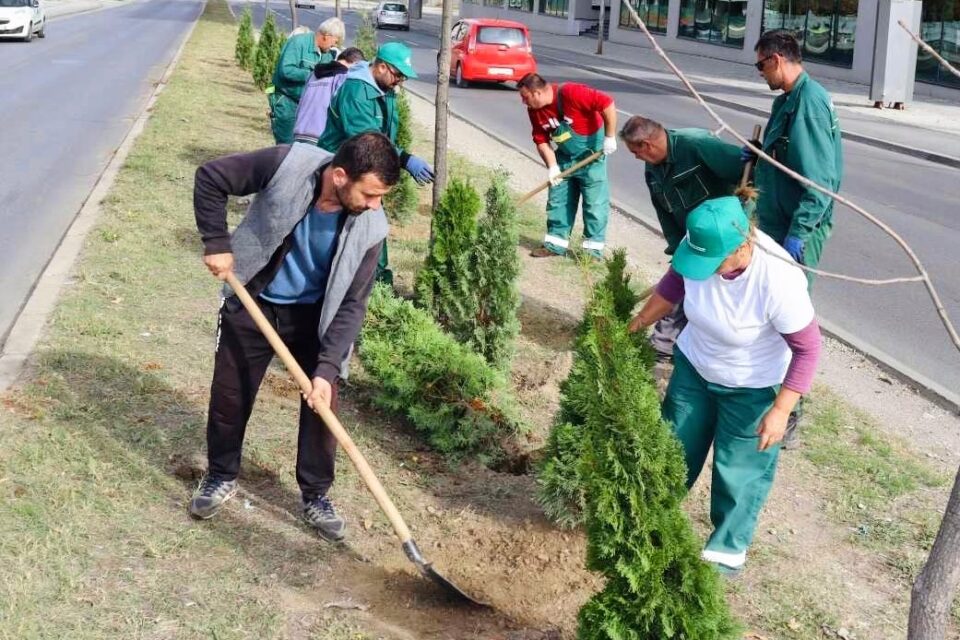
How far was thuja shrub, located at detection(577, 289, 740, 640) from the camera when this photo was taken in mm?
3377

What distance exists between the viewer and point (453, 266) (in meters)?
6.46

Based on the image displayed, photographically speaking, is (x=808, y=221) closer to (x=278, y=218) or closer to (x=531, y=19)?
(x=278, y=218)

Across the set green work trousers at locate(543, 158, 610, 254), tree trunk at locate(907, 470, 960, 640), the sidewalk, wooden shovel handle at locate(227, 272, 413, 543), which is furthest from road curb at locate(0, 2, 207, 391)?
the sidewalk

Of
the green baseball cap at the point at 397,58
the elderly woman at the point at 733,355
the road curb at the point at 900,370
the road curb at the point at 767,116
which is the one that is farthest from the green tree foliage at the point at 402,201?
the road curb at the point at 767,116

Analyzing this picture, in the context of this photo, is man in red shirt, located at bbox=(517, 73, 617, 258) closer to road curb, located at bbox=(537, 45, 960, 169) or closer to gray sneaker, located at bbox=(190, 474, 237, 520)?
gray sneaker, located at bbox=(190, 474, 237, 520)

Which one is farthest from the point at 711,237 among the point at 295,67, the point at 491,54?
the point at 491,54

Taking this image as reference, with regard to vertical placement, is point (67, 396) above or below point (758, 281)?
below

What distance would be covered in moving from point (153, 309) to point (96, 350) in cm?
95

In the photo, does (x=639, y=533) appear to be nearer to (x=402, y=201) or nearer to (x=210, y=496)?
(x=210, y=496)

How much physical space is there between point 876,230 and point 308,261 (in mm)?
8549

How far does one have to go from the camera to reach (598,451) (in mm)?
3607

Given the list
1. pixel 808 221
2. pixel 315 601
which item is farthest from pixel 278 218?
pixel 808 221

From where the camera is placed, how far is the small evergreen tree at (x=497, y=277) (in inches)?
248

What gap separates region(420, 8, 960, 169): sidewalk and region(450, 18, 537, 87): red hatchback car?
3382 millimetres
